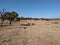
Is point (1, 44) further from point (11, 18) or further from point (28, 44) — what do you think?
point (11, 18)

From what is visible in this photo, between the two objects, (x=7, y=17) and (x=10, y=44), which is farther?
(x=7, y=17)

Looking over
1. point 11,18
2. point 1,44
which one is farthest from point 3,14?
point 1,44

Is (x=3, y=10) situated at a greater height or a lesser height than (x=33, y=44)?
greater

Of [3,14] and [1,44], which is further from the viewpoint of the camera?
[3,14]

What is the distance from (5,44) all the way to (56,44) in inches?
191

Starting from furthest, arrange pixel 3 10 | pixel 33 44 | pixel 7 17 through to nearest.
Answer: pixel 7 17, pixel 3 10, pixel 33 44

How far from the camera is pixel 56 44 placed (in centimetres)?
1319

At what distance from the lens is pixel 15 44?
43.8 feet

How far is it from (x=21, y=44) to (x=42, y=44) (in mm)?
1969

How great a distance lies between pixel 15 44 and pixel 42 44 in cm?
254

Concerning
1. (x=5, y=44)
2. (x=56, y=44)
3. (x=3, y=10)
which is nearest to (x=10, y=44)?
(x=5, y=44)

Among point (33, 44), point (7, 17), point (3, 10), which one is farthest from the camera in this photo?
point (7, 17)

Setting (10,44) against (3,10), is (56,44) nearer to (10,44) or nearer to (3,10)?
(10,44)

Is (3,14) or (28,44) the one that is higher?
(3,14)
